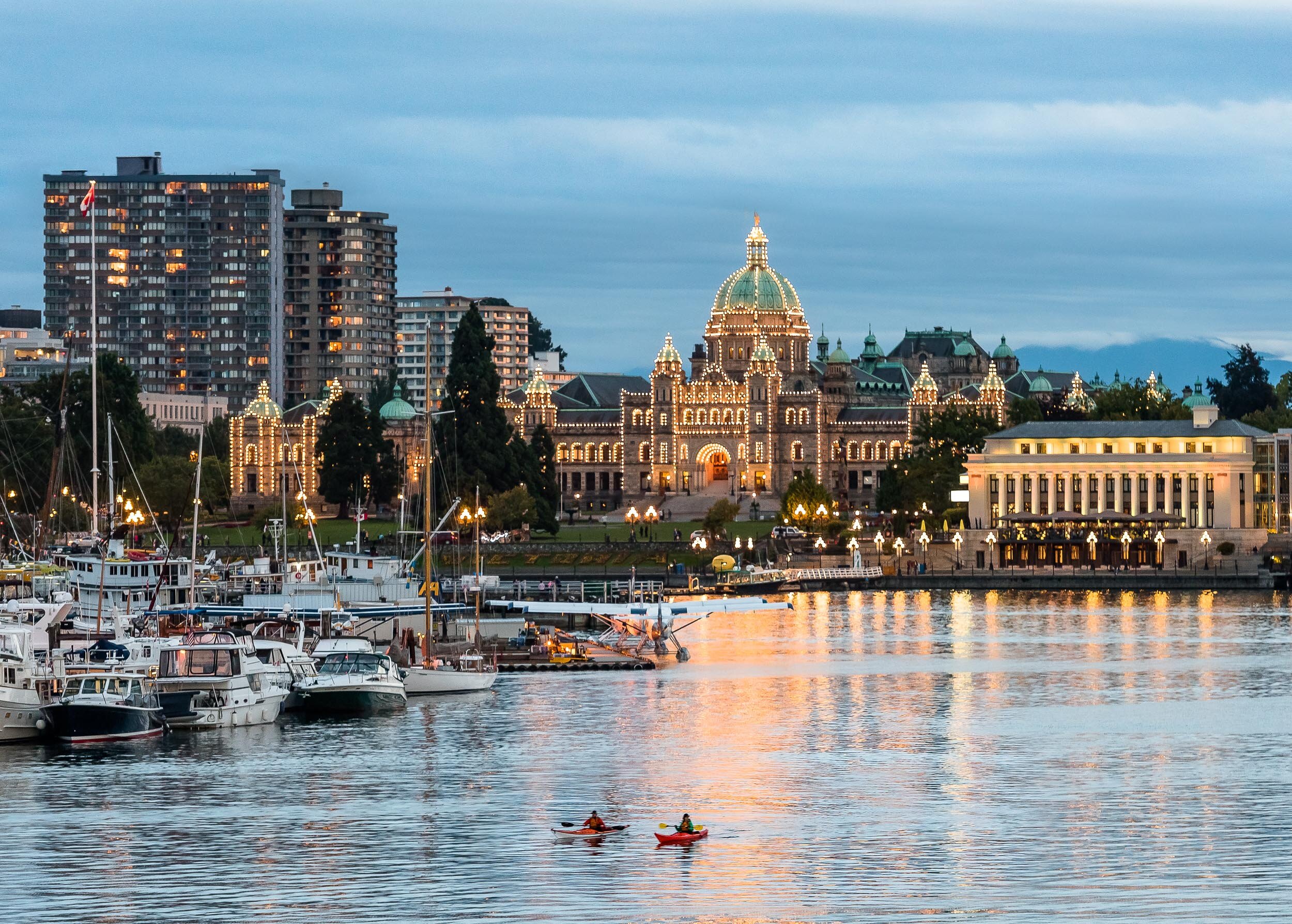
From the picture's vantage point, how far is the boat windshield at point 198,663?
77000 mm

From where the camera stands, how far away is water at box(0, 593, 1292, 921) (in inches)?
1955

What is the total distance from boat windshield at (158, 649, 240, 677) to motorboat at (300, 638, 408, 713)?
3572mm

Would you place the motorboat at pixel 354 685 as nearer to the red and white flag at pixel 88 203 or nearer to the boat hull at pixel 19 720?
the boat hull at pixel 19 720

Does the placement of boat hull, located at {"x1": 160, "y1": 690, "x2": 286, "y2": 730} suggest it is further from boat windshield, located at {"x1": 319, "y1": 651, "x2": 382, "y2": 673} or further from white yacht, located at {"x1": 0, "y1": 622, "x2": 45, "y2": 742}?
white yacht, located at {"x1": 0, "y1": 622, "x2": 45, "y2": 742}

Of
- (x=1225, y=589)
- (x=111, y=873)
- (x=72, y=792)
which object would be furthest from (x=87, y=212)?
(x=1225, y=589)

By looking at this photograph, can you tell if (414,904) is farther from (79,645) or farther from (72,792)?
(79,645)

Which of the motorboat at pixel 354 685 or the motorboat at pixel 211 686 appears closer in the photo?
the motorboat at pixel 211 686

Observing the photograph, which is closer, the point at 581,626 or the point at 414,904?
the point at 414,904

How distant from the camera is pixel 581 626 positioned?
13000 centimetres

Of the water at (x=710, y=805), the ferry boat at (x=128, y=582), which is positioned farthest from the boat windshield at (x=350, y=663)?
the ferry boat at (x=128, y=582)

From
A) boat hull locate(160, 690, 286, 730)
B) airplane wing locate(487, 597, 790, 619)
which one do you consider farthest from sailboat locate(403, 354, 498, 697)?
airplane wing locate(487, 597, 790, 619)

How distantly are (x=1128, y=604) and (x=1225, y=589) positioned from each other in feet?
68.0

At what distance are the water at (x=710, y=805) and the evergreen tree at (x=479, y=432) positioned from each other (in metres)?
77.3

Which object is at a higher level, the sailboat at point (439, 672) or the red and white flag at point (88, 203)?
the red and white flag at point (88, 203)
